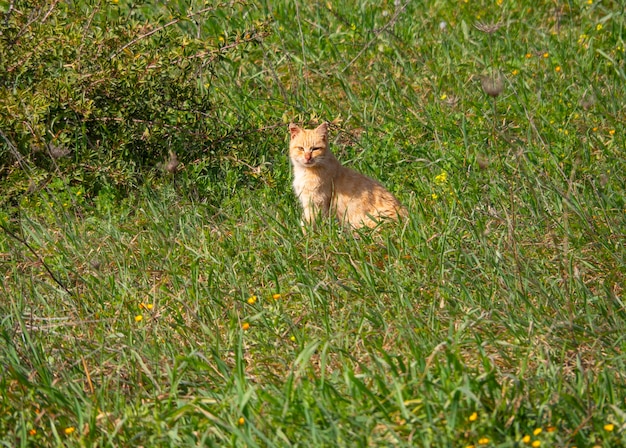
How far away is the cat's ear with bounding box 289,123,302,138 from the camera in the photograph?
6293mm

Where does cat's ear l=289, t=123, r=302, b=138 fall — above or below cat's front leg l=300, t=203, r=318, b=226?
above

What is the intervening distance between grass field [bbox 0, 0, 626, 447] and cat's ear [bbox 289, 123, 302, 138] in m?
0.31

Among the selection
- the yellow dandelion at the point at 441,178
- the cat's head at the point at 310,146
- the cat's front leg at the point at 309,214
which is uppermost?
the cat's head at the point at 310,146

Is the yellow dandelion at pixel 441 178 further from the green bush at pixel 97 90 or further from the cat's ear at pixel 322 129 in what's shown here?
the green bush at pixel 97 90

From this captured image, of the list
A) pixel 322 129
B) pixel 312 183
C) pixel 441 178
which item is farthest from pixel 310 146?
pixel 441 178

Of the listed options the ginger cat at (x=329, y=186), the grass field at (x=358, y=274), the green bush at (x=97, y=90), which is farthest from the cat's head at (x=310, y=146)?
the green bush at (x=97, y=90)

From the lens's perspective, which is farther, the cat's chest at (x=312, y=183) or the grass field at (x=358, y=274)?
the cat's chest at (x=312, y=183)

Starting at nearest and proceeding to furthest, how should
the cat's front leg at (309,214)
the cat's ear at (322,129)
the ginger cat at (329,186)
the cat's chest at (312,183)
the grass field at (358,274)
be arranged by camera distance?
the grass field at (358,274)
the cat's front leg at (309,214)
the ginger cat at (329,186)
the cat's chest at (312,183)
the cat's ear at (322,129)

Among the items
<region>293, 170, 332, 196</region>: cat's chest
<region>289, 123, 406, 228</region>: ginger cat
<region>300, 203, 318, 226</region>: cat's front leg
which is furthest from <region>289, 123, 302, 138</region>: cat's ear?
<region>300, 203, 318, 226</region>: cat's front leg

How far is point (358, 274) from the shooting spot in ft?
15.9

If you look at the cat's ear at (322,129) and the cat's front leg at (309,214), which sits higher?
the cat's ear at (322,129)

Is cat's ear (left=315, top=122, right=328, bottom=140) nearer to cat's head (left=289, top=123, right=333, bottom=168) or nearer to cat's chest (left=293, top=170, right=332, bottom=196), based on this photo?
cat's head (left=289, top=123, right=333, bottom=168)

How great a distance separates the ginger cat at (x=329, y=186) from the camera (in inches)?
236

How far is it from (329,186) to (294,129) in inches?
17.9
